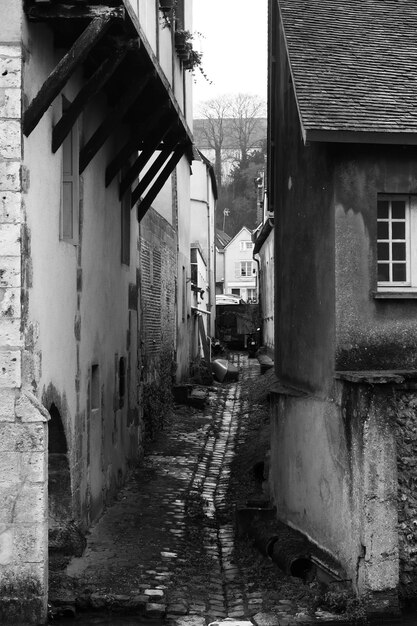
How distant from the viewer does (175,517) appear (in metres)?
12.1

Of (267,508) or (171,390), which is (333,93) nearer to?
(267,508)

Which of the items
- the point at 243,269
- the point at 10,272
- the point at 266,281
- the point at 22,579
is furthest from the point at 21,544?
the point at 243,269

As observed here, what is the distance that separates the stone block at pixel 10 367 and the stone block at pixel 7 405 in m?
0.06

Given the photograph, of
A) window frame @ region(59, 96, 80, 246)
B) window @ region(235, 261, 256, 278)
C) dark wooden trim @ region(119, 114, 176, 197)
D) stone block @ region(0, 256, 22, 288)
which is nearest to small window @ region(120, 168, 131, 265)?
dark wooden trim @ region(119, 114, 176, 197)

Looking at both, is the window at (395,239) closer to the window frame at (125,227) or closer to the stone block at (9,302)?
the stone block at (9,302)

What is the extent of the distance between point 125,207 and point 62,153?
15.3 feet

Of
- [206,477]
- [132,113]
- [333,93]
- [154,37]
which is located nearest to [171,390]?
[206,477]

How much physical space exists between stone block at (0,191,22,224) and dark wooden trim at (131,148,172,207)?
716 centimetres

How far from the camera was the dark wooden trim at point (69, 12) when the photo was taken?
8164mm

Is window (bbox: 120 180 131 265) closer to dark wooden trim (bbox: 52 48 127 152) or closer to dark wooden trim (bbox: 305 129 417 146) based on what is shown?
dark wooden trim (bbox: 52 48 127 152)

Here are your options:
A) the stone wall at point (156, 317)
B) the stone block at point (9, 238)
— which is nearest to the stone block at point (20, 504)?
the stone block at point (9, 238)

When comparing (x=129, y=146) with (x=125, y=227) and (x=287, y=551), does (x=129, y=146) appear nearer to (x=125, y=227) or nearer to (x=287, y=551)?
(x=125, y=227)

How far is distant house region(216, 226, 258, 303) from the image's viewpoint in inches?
2844

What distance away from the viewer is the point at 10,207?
792 centimetres
